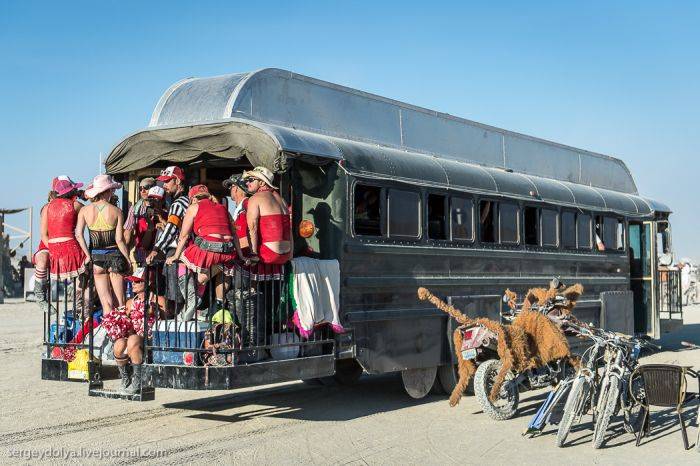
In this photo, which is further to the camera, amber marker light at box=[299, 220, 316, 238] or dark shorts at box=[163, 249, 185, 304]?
amber marker light at box=[299, 220, 316, 238]

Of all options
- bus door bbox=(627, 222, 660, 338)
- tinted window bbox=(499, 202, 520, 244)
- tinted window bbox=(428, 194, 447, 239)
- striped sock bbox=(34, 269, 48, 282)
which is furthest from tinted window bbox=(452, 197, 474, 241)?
bus door bbox=(627, 222, 660, 338)

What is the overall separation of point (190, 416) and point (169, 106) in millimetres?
3156

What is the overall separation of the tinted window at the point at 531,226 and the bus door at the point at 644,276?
373cm

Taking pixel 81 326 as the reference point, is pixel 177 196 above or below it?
above

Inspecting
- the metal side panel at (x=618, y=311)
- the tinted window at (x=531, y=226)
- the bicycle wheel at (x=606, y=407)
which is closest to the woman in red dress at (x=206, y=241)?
the bicycle wheel at (x=606, y=407)

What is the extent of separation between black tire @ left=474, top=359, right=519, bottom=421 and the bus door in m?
6.86

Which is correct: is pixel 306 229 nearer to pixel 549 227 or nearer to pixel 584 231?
pixel 549 227

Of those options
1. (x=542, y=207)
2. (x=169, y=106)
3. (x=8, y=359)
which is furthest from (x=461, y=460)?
(x=8, y=359)

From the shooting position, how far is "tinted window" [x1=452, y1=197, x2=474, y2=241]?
402 inches

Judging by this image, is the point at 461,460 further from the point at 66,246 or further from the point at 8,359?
the point at 8,359

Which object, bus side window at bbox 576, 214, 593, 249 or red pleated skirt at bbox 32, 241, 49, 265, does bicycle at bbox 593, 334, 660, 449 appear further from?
red pleated skirt at bbox 32, 241, 49, 265

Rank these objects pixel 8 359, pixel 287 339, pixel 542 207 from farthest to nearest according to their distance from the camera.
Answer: pixel 8 359 < pixel 542 207 < pixel 287 339

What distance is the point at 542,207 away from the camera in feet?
39.1

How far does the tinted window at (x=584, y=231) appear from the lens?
42.0ft
